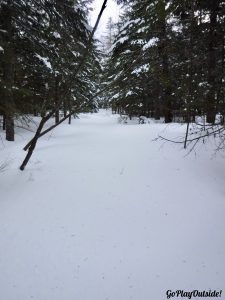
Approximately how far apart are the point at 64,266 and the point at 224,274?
2.31 meters

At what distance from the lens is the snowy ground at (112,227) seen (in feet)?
11.4

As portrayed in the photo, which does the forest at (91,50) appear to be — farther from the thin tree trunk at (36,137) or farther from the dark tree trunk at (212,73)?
the thin tree trunk at (36,137)

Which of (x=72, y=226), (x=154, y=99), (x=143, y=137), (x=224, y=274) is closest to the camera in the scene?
(x=224, y=274)

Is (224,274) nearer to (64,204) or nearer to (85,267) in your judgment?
(85,267)

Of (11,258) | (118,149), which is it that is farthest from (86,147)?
(11,258)

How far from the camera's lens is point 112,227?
14.9 ft

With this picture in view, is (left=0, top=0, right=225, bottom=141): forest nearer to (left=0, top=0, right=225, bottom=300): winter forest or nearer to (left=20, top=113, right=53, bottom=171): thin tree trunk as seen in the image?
(left=0, top=0, right=225, bottom=300): winter forest

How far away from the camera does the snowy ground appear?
136 inches

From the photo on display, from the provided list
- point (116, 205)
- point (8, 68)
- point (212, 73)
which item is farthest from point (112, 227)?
point (8, 68)

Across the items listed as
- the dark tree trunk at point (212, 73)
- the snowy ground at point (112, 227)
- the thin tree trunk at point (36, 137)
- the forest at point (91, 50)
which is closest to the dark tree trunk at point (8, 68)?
the forest at point (91, 50)

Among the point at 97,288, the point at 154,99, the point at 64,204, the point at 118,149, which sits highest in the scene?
the point at 154,99

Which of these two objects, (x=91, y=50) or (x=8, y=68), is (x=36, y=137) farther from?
(x=8, y=68)

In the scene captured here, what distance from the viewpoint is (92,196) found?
216 inches

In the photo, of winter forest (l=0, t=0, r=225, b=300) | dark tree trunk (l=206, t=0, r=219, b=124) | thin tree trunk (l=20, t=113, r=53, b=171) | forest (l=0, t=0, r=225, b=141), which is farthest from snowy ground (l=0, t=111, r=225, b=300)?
forest (l=0, t=0, r=225, b=141)
